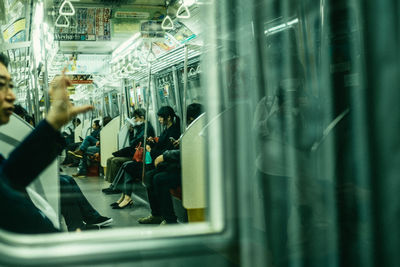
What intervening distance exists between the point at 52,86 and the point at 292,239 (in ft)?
3.08

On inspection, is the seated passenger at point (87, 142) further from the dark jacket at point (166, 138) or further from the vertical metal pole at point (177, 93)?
the vertical metal pole at point (177, 93)

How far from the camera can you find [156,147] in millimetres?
4812

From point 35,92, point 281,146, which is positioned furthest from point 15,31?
point 281,146

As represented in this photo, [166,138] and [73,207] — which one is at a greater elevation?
[166,138]

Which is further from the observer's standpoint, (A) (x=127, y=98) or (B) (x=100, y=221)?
(A) (x=127, y=98)

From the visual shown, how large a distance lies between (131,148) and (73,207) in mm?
2797

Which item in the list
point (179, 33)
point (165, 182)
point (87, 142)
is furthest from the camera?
point (179, 33)

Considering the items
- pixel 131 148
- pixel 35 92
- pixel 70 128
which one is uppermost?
pixel 35 92

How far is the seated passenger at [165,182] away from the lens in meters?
4.18

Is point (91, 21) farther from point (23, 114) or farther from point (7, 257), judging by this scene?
point (7, 257)

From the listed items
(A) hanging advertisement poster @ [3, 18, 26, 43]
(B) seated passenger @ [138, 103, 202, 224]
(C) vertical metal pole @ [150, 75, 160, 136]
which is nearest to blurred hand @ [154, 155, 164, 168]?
(B) seated passenger @ [138, 103, 202, 224]

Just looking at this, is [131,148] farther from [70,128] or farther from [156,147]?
[70,128]

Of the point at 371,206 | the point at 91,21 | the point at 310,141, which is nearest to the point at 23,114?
the point at 310,141

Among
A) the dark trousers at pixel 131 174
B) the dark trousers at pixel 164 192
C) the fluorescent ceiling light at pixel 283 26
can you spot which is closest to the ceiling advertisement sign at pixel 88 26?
the dark trousers at pixel 164 192
